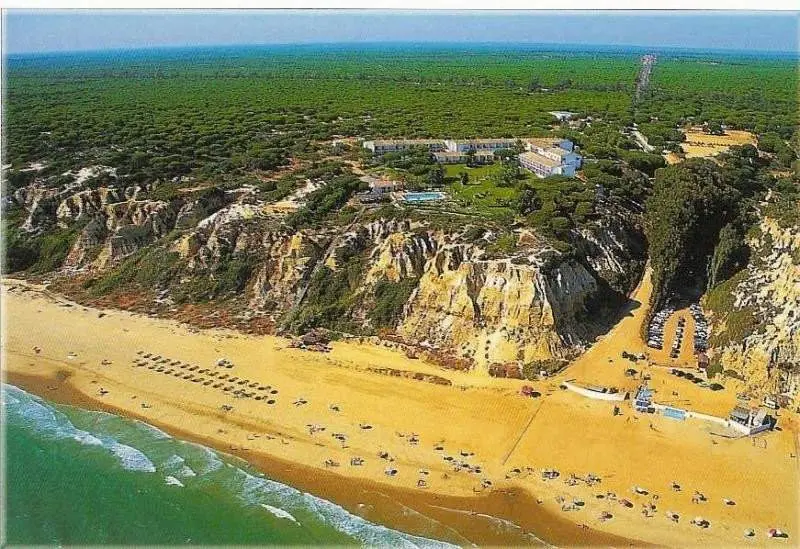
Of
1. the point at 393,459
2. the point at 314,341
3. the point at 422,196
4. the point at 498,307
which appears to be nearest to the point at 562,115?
the point at 422,196

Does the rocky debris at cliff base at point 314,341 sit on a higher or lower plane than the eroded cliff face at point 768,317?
lower

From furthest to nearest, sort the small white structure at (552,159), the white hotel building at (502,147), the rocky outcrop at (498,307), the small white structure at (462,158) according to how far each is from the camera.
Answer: the small white structure at (462,158) → the white hotel building at (502,147) → the small white structure at (552,159) → the rocky outcrop at (498,307)

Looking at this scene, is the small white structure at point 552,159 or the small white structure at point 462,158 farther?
the small white structure at point 462,158

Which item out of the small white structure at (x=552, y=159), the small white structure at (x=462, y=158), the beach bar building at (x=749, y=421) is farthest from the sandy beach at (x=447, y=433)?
the small white structure at (x=462, y=158)

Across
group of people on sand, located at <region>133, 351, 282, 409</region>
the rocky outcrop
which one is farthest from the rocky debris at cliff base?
the rocky outcrop

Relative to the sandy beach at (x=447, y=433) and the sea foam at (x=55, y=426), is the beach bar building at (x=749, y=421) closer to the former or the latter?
A: the sandy beach at (x=447, y=433)

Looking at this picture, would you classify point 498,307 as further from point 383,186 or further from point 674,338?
point 383,186

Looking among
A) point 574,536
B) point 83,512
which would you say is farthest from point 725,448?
point 83,512
